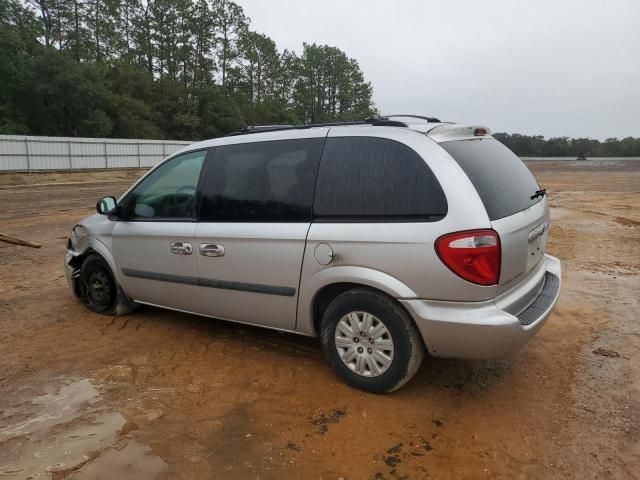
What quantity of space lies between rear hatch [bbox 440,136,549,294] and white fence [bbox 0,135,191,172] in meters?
25.4

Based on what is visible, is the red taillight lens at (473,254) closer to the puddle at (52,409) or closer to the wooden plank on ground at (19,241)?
the puddle at (52,409)

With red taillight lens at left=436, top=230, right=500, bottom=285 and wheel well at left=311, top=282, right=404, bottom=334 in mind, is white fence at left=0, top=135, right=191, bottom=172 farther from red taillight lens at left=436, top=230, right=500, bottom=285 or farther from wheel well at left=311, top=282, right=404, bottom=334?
red taillight lens at left=436, top=230, right=500, bottom=285

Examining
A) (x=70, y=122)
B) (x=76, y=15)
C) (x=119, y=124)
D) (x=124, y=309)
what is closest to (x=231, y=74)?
(x=76, y=15)

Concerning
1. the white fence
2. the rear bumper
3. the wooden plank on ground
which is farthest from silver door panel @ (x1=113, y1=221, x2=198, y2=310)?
the white fence

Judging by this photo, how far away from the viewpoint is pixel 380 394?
332 cm

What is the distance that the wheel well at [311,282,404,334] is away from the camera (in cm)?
334

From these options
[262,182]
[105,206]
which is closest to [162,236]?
[105,206]

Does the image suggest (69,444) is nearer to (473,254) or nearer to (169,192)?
(169,192)

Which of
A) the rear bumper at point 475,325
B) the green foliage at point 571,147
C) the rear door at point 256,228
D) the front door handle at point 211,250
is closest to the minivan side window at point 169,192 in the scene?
the rear door at point 256,228

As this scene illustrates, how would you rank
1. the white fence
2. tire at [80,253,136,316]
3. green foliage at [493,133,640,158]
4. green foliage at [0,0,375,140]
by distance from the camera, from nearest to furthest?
tire at [80,253,136,316], the white fence, green foliage at [0,0,375,140], green foliage at [493,133,640,158]

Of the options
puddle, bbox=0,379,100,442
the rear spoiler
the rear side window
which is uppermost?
the rear spoiler

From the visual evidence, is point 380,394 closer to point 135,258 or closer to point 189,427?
point 189,427

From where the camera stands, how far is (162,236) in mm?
4215

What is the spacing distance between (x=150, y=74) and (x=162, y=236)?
5879cm
